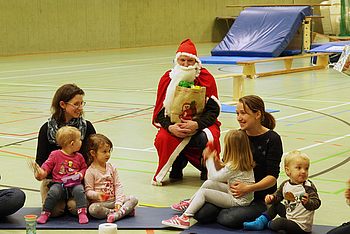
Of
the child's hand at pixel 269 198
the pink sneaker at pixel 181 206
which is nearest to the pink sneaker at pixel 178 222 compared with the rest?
the pink sneaker at pixel 181 206

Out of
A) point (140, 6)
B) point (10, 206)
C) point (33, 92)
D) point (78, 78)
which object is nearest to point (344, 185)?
point (10, 206)

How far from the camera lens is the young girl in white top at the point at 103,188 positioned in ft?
15.6

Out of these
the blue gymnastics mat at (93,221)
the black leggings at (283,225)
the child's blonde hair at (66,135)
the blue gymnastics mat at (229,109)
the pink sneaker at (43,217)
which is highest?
the child's blonde hair at (66,135)

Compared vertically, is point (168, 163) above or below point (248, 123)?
below

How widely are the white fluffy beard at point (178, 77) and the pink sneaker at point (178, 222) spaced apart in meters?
1.51

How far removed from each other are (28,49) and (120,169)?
1558 centimetres

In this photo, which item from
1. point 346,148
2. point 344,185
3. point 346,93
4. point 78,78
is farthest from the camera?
point 78,78

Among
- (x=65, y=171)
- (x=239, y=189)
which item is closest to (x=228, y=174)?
(x=239, y=189)

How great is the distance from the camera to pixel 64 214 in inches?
192

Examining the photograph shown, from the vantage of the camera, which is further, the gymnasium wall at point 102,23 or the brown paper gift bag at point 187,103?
the gymnasium wall at point 102,23

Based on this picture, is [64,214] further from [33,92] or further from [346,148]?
[33,92]

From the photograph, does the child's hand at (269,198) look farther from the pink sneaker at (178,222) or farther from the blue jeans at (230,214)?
the pink sneaker at (178,222)

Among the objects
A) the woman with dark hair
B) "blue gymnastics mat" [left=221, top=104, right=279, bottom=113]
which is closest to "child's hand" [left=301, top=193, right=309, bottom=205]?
the woman with dark hair

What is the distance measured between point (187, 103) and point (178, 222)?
4.82 ft
